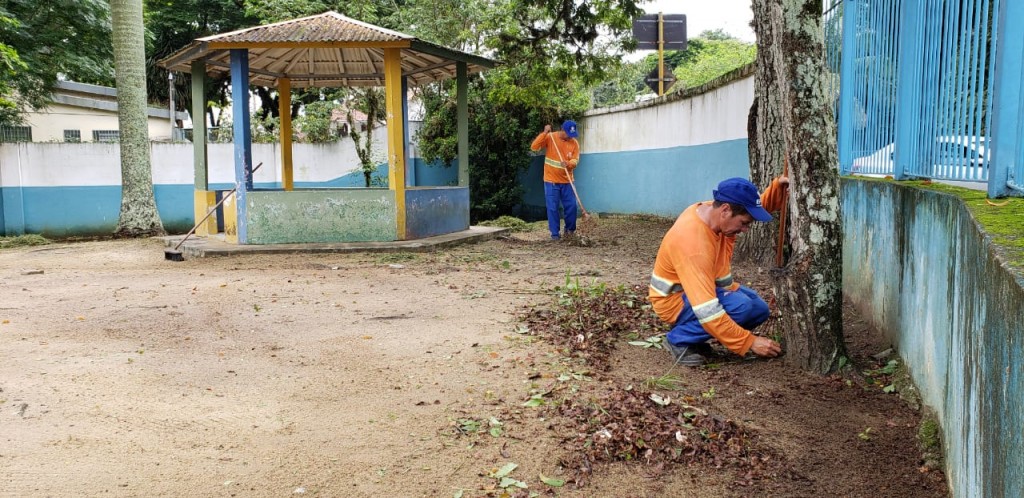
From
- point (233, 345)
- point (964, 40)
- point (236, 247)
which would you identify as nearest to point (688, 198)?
point (236, 247)

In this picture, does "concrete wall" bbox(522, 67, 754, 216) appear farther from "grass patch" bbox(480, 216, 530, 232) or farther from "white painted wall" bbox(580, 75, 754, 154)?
"grass patch" bbox(480, 216, 530, 232)

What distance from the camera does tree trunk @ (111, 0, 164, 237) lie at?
41.6ft

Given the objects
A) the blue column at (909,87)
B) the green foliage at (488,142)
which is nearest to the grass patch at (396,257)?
the blue column at (909,87)

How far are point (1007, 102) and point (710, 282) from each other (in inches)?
76.8

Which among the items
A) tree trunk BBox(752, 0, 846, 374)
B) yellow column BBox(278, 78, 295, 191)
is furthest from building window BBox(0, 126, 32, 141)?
tree trunk BBox(752, 0, 846, 374)

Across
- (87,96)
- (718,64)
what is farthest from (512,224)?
(718,64)

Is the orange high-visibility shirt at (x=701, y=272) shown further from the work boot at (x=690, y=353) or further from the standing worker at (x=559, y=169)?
the standing worker at (x=559, y=169)

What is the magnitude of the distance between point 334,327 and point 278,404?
5.86 feet

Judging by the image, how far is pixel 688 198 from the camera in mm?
12234

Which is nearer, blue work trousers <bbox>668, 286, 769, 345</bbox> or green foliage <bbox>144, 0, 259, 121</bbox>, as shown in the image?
blue work trousers <bbox>668, 286, 769, 345</bbox>

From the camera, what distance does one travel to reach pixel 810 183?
411 cm

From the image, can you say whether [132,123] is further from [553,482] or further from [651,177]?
[553,482]

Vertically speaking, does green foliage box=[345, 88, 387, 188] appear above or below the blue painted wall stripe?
above

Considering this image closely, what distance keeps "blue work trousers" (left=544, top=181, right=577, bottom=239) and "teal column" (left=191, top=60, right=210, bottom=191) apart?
15.8 ft
